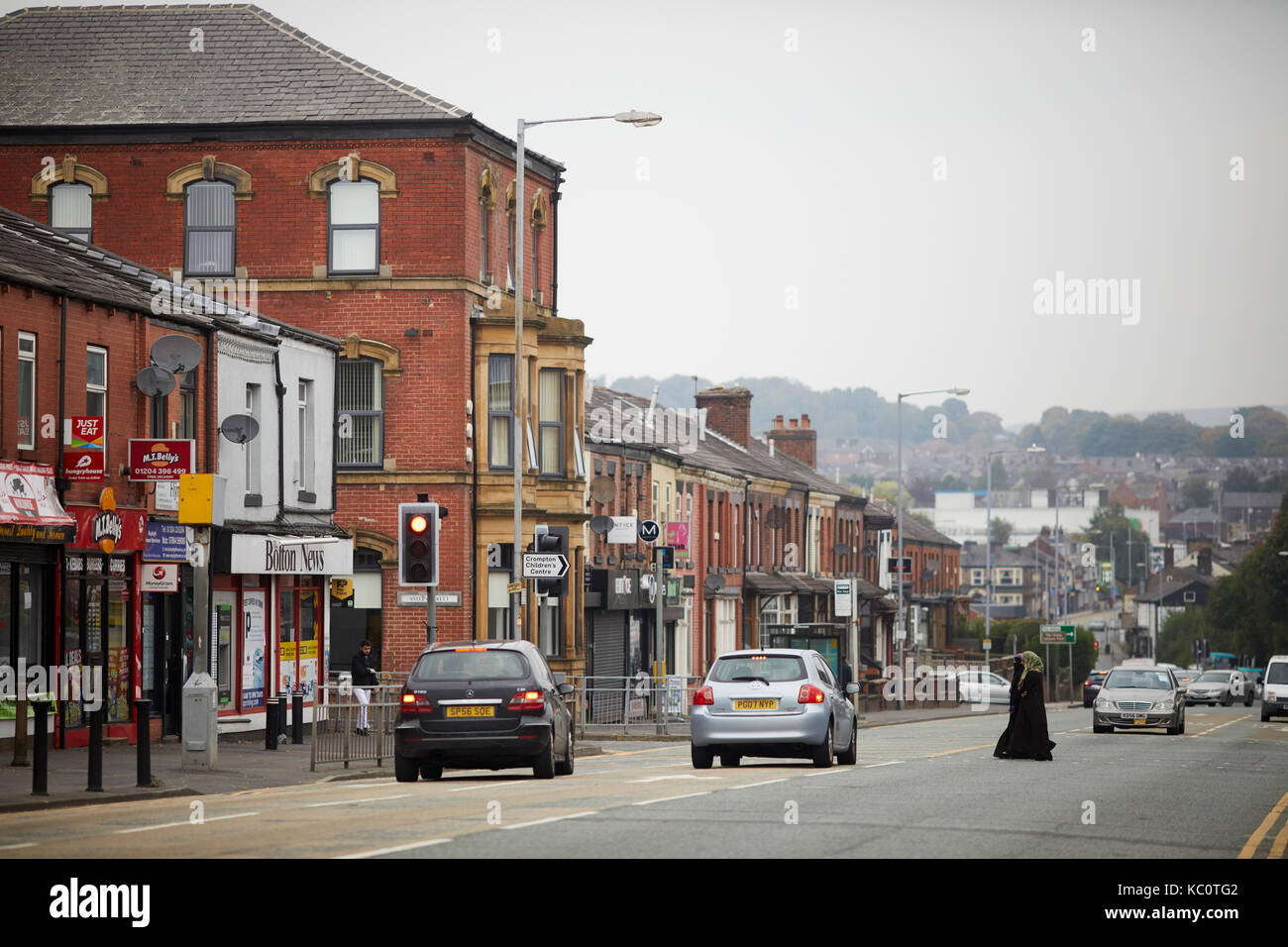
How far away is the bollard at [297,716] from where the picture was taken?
96.4 feet

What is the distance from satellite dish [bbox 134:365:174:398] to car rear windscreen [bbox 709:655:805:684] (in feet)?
28.6

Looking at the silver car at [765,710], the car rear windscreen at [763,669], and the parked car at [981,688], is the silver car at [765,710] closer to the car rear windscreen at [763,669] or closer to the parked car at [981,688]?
the car rear windscreen at [763,669]

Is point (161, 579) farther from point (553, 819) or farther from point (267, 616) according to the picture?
point (553, 819)

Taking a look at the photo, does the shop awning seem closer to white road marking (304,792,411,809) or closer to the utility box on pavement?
the utility box on pavement

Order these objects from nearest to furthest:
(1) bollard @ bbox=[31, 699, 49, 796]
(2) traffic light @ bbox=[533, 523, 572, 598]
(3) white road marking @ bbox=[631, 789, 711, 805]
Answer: (3) white road marking @ bbox=[631, 789, 711, 805] < (1) bollard @ bbox=[31, 699, 49, 796] < (2) traffic light @ bbox=[533, 523, 572, 598]

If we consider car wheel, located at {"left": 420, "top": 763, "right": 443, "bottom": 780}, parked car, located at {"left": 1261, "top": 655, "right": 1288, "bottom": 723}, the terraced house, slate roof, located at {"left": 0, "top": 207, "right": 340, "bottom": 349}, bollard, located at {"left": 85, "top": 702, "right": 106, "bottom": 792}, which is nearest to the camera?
bollard, located at {"left": 85, "top": 702, "right": 106, "bottom": 792}

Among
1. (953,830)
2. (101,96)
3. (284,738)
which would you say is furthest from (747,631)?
(953,830)

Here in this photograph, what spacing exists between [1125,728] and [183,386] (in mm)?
21710

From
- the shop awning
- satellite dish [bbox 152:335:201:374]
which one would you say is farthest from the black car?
satellite dish [bbox 152:335:201:374]

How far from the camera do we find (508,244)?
44.1 metres

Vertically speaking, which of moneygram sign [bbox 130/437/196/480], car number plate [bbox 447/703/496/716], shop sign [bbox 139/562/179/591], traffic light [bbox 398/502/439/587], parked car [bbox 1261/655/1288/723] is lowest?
parked car [bbox 1261/655/1288/723]

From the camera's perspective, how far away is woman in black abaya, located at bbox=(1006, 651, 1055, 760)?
27.5m

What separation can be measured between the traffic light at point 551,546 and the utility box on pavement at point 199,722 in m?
9.95

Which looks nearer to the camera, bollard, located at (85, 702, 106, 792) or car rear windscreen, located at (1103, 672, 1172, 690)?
bollard, located at (85, 702, 106, 792)
